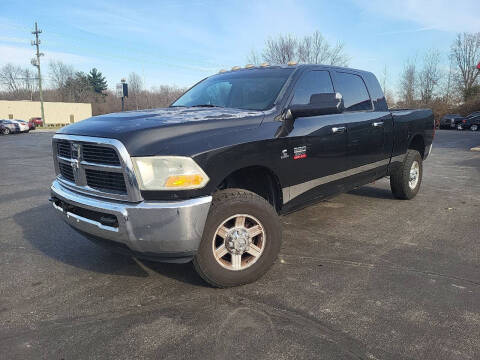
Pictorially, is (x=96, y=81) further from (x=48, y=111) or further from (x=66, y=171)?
(x=66, y=171)

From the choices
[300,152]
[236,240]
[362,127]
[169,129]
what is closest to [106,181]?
[169,129]

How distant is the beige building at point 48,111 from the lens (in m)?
58.0

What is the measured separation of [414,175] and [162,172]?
15.6 feet

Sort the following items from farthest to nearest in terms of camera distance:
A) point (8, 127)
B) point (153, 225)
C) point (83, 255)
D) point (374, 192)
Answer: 1. point (8, 127)
2. point (374, 192)
3. point (83, 255)
4. point (153, 225)

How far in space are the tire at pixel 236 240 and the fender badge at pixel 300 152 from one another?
635mm

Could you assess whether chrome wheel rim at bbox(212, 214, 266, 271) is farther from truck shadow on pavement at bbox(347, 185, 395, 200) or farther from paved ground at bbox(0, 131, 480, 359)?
truck shadow on pavement at bbox(347, 185, 395, 200)

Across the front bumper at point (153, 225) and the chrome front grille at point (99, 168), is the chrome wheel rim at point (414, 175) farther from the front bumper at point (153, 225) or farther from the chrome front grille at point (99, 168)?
the chrome front grille at point (99, 168)

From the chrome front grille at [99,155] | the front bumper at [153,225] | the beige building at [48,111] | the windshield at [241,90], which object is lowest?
the front bumper at [153,225]

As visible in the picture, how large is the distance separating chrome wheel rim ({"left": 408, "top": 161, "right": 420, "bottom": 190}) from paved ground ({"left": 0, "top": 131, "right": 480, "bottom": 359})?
1.27 m

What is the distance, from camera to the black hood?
254cm

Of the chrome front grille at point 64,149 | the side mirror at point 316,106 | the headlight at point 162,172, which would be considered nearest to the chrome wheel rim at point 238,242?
the headlight at point 162,172

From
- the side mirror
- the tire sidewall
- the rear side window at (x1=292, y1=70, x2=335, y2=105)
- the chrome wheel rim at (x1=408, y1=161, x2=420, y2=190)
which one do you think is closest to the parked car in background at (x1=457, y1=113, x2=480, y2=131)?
the chrome wheel rim at (x1=408, y1=161, x2=420, y2=190)

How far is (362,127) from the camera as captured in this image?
14.3ft

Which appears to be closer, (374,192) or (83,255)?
(83,255)
